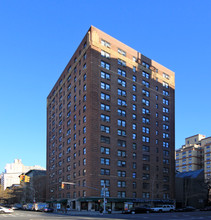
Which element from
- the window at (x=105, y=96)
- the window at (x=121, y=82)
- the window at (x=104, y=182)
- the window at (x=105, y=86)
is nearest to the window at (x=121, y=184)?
the window at (x=104, y=182)

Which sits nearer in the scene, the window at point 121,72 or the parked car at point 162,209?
the parked car at point 162,209

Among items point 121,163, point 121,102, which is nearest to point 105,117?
point 121,102

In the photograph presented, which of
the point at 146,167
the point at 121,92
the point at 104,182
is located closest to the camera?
the point at 104,182

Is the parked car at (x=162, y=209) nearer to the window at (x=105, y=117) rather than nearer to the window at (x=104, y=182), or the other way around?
the window at (x=104, y=182)

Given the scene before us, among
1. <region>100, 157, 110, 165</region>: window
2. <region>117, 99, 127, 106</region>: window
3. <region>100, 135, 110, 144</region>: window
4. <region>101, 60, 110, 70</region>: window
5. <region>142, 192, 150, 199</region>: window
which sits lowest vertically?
<region>142, 192, 150, 199</region>: window

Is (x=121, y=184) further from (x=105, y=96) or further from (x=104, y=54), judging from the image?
(x=104, y=54)

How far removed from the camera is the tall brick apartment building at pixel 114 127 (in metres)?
77.2

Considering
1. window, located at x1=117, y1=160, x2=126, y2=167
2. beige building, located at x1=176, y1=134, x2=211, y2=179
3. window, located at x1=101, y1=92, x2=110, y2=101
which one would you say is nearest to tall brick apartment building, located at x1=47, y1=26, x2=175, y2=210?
window, located at x1=101, y1=92, x2=110, y2=101

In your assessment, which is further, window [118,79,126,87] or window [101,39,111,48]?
window [118,79,126,87]

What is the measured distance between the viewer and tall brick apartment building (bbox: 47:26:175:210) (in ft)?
253

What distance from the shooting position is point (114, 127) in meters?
81.2

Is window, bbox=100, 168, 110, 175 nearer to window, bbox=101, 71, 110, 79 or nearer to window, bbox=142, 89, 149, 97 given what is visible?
window, bbox=101, 71, 110, 79

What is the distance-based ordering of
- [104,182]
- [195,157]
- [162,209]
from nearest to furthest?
[162,209]
[104,182]
[195,157]

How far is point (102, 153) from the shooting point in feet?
252
